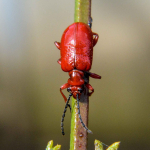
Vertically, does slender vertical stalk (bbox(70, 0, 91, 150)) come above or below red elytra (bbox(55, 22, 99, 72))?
below

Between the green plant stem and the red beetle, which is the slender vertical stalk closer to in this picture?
the green plant stem

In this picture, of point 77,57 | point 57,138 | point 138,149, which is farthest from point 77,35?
point 138,149

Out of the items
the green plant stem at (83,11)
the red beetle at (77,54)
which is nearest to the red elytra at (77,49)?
the red beetle at (77,54)

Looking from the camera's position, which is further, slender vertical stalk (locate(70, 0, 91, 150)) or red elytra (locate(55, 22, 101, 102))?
red elytra (locate(55, 22, 101, 102))

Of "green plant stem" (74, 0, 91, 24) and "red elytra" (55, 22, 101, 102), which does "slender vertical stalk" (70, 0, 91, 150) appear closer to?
"green plant stem" (74, 0, 91, 24)

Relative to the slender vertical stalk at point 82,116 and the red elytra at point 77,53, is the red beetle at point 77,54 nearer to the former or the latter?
the red elytra at point 77,53

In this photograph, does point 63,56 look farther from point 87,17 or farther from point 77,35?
point 87,17

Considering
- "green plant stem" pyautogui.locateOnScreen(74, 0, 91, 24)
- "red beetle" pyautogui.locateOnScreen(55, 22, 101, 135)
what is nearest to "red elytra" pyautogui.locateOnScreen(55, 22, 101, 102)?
"red beetle" pyautogui.locateOnScreen(55, 22, 101, 135)

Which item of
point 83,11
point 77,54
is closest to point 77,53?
point 77,54

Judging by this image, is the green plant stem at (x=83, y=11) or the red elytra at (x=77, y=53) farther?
the red elytra at (x=77, y=53)
